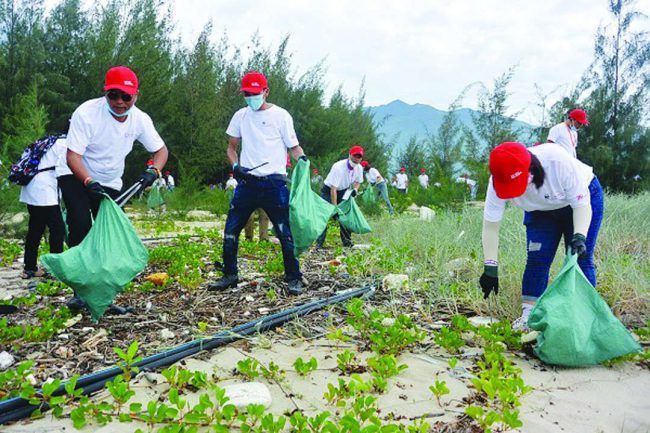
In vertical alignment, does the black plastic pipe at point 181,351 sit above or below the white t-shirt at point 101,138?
below

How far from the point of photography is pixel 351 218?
6.62 meters

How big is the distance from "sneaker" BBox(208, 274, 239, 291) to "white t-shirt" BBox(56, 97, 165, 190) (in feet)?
3.56

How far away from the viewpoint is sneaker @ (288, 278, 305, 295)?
410 centimetres

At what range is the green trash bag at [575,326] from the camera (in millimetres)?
2617

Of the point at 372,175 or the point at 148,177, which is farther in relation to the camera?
the point at 372,175

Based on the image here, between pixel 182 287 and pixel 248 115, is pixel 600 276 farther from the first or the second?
pixel 182 287

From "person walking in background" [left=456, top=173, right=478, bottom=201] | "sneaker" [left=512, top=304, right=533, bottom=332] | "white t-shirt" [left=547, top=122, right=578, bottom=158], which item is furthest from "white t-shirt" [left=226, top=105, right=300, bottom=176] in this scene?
"person walking in background" [left=456, top=173, right=478, bottom=201]

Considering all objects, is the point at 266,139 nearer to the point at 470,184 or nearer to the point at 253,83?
the point at 253,83

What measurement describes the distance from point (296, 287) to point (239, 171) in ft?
3.27

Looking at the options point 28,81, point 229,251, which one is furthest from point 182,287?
point 28,81

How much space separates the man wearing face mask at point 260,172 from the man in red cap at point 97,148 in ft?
2.61

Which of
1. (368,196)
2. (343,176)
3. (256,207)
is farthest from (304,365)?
(368,196)

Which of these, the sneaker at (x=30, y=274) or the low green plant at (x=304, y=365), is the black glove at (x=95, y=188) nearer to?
the low green plant at (x=304, y=365)

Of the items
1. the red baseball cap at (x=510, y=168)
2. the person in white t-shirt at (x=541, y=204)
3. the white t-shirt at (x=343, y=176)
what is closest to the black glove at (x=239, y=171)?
the person in white t-shirt at (x=541, y=204)
